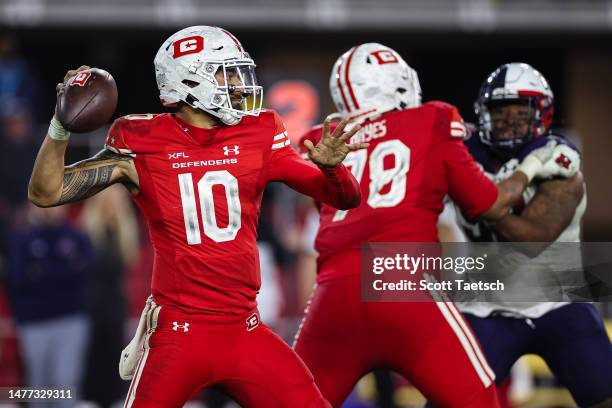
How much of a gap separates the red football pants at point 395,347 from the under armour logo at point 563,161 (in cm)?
90

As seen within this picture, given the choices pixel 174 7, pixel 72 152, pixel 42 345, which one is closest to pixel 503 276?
pixel 42 345

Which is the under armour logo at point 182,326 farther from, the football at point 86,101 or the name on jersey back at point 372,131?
the name on jersey back at point 372,131

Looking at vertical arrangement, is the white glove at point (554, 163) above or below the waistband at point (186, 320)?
above

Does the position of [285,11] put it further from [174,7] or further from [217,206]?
[217,206]

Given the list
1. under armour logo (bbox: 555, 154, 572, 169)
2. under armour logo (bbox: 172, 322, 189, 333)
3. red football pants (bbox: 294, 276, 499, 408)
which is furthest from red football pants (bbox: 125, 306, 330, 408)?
under armour logo (bbox: 555, 154, 572, 169)

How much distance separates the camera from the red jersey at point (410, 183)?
461 centimetres

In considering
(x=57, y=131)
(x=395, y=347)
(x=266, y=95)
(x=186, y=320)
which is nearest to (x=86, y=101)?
(x=57, y=131)

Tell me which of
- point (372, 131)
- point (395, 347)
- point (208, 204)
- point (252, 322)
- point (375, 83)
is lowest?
point (395, 347)

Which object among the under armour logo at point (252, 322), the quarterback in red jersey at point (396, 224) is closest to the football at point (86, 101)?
the under armour logo at point (252, 322)

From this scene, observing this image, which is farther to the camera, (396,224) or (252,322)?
(396,224)

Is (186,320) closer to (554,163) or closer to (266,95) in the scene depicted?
(554,163)

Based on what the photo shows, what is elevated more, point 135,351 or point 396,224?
point 396,224

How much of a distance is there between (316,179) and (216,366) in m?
0.80

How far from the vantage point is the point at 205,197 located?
407cm
